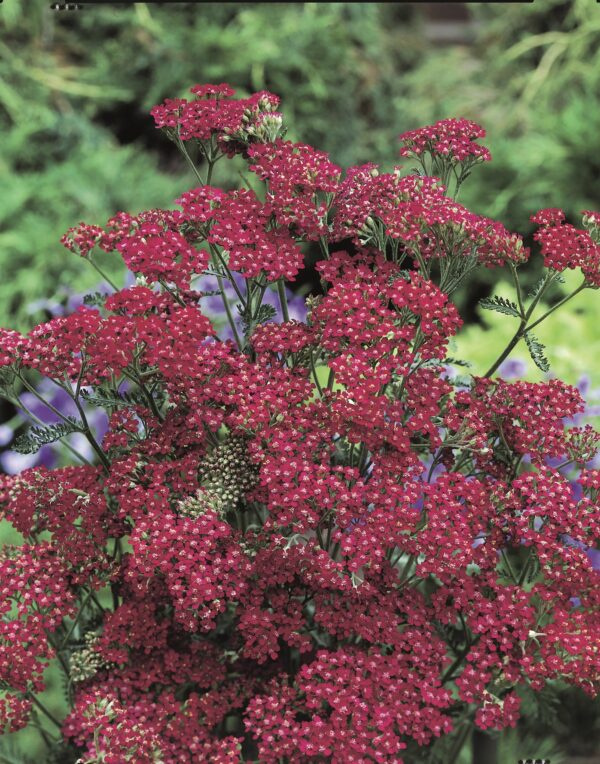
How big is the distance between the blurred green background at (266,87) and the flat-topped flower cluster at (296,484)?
2.20m

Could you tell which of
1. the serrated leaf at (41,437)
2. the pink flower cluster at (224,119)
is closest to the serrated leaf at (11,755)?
the serrated leaf at (41,437)

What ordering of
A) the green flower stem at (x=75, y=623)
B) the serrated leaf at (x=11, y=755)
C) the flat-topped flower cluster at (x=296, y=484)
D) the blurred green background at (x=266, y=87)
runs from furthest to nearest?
the blurred green background at (x=266, y=87) → the serrated leaf at (x=11, y=755) → the green flower stem at (x=75, y=623) → the flat-topped flower cluster at (x=296, y=484)

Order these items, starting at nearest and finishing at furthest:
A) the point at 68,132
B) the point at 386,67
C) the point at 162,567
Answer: the point at 162,567 → the point at 68,132 → the point at 386,67

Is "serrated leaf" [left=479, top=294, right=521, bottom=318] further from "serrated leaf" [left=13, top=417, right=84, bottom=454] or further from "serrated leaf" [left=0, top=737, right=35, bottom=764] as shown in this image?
"serrated leaf" [left=0, top=737, right=35, bottom=764]

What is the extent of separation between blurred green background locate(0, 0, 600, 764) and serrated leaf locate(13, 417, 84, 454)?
7.18 feet

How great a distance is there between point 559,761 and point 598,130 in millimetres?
2505

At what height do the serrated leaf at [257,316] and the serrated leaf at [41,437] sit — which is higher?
the serrated leaf at [257,316]

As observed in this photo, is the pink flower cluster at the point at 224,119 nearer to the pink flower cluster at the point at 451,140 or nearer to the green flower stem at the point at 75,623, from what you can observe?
the pink flower cluster at the point at 451,140

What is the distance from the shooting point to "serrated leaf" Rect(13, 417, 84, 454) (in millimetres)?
868

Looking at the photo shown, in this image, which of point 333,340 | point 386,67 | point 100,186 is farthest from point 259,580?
point 386,67

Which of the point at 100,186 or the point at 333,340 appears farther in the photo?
the point at 100,186

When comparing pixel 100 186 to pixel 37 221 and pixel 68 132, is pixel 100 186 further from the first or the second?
pixel 68 132

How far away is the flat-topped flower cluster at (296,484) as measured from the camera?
32.2 inches

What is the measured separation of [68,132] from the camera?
12.2 ft
